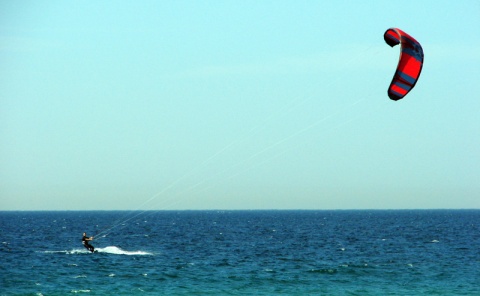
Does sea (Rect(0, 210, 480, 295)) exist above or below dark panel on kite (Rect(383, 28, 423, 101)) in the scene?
below

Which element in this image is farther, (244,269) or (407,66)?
(244,269)

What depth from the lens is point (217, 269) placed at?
2083 inches

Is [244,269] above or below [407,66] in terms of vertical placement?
below

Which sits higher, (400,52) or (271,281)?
(400,52)

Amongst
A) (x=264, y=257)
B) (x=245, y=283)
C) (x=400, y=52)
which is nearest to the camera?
(x=400, y=52)

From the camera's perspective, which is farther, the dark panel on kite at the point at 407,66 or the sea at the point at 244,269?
the sea at the point at 244,269

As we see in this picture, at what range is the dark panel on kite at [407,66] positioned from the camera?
103 ft

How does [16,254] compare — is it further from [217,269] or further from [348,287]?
[348,287]

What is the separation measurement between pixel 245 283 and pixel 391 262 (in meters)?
18.3

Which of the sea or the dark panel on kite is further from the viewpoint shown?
the sea

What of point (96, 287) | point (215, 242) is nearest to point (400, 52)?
point (96, 287)

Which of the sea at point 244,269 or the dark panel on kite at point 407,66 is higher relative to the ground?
the dark panel on kite at point 407,66

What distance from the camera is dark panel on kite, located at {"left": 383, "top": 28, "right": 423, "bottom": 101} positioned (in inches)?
1231

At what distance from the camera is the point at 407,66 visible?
103ft
